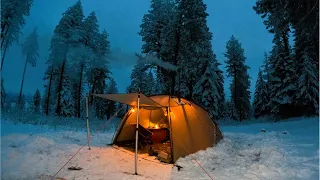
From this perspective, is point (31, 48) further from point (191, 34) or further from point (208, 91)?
point (208, 91)

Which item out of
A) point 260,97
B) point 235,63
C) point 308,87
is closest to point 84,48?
point 235,63

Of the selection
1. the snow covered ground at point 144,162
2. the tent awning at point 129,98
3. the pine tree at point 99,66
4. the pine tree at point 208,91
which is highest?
the pine tree at point 99,66

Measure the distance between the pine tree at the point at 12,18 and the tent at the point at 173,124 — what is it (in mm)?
15968

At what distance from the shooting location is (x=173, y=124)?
10.2 meters

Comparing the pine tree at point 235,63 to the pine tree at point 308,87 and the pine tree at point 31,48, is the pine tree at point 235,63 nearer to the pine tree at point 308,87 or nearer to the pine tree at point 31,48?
the pine tree at point 308,87

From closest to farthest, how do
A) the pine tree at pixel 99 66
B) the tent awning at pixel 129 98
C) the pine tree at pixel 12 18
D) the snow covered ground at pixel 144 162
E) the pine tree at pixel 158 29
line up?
the snow covered ground at pixel 144 162 < the tent awning at pixel 129 98 < the pine tree at pixel 12 18 < the pine tree at pixel 158 29 < the pine tree at pixel 99 66

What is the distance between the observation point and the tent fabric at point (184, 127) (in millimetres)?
10000

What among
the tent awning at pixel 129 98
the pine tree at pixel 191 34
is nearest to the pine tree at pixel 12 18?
the pine tree at pixel 191 34

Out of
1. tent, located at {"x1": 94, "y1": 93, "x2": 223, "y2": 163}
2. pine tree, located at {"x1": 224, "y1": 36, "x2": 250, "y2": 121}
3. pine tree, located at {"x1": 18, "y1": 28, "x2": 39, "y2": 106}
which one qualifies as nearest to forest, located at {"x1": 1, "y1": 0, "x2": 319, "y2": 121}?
pine tree, located at {"x1": 18, "y1": 28, "x2": 39, "y2": 106}

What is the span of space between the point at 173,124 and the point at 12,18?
19709 mm

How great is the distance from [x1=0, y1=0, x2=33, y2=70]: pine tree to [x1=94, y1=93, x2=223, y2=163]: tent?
629 inches

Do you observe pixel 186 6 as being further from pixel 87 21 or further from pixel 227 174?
pixel 227 174

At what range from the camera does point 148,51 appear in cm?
2856

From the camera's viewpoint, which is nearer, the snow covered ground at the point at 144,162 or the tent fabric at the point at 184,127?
the snow covered ground at the point at 144,162
